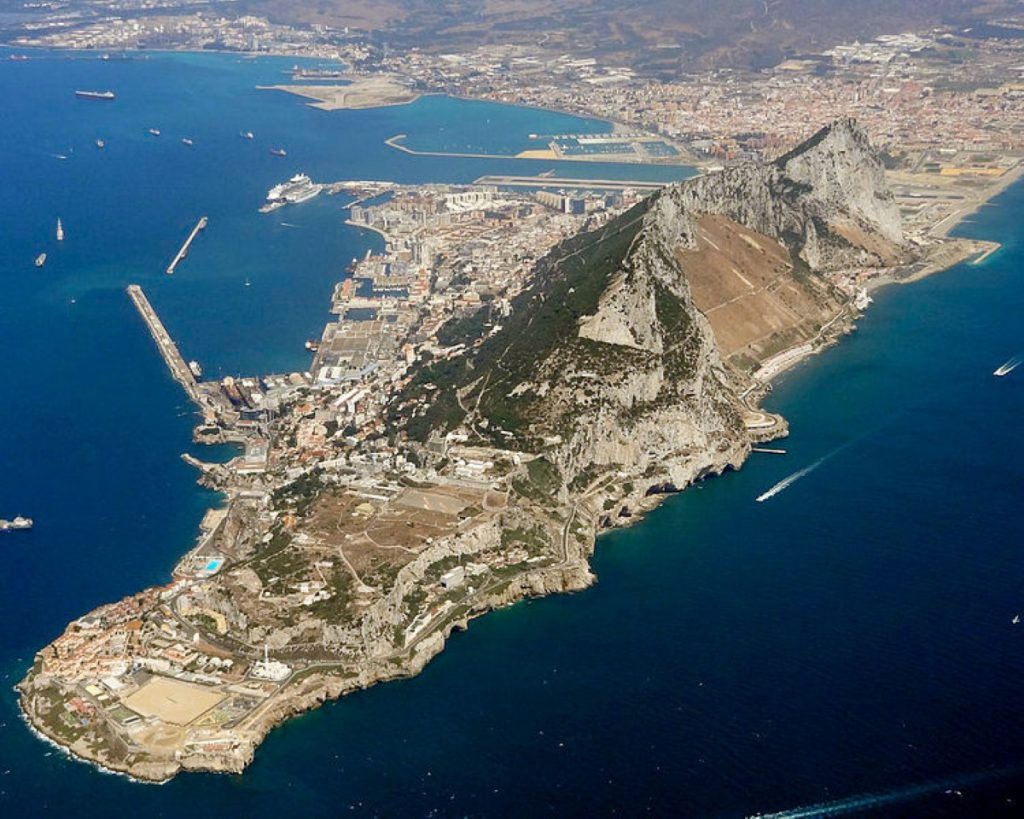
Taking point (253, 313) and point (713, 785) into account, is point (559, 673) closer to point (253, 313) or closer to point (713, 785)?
point (713, 785)

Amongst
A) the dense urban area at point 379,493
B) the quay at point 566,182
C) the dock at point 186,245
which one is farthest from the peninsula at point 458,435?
the quay at point 566,182

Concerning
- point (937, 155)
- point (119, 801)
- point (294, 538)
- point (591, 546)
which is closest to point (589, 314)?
point (591, 546)

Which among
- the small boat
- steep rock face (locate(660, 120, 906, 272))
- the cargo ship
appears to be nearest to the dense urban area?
steep rock face (locate(660, 120, 906, 272))

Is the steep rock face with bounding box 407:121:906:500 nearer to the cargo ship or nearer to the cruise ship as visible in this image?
the cargo ship

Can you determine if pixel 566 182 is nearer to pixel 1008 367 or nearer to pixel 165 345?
pixel 165 345

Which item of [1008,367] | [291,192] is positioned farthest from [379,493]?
[291,192]
